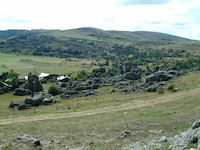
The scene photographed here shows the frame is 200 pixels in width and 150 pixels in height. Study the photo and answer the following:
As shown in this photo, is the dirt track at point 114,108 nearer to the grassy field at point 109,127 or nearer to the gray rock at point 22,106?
the grassy field at point 109,127

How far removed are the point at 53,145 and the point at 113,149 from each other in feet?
25.7

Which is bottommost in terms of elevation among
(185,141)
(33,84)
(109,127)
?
(33,84)

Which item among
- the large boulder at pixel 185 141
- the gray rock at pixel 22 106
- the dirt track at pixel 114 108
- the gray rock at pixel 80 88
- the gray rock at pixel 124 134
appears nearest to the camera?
the large boulder at pixel 185 141

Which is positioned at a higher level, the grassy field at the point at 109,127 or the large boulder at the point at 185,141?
the large boulder at the point at 185,141

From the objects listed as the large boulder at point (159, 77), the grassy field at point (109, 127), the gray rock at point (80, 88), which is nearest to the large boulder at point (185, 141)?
the grassy field at point (109, 127)

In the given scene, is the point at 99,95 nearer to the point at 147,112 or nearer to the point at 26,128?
the point at 147,112

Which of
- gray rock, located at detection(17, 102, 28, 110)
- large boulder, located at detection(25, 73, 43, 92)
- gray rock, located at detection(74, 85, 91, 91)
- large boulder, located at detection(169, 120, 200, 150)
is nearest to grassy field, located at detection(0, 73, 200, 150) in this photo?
large boulder, located at detection(169, 120, 200, 150)

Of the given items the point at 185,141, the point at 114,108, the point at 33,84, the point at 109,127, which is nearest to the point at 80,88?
the point at 33,84

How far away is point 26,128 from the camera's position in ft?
115

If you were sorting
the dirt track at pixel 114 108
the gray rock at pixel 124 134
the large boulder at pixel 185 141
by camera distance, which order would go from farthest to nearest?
the dirt track at pixel 114 108, the gray rock at pixel 124 134, the large boulder at pixel 185 141

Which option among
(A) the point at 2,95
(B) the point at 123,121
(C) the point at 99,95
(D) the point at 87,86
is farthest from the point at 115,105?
(A) the point at 2,95

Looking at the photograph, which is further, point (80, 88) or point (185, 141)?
point (80, 88)

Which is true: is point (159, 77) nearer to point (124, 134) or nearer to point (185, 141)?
point (124, 134)

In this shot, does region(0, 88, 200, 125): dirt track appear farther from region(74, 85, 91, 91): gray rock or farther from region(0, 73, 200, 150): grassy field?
region(74, 85, 91, 91): gray rock
